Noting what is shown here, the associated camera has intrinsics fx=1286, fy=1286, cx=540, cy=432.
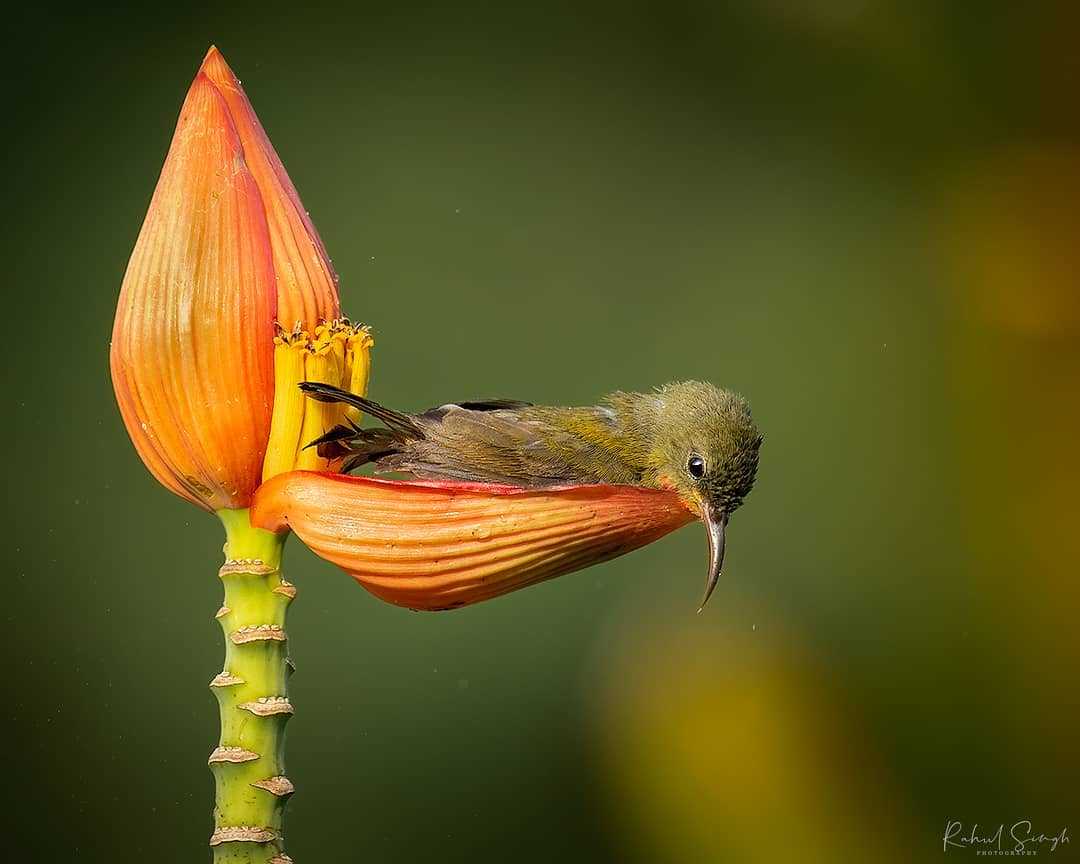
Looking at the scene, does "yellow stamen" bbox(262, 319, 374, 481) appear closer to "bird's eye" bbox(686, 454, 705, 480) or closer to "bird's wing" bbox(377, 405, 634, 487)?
"bird's wing" bbox(377, 405, 634, 487)

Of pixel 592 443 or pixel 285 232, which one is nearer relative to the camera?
pixel 285 232

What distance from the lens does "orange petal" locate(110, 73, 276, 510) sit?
0.54 meters

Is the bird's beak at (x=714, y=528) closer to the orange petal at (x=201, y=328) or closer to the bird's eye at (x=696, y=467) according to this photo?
the bird's eye at (x=696, y=467)

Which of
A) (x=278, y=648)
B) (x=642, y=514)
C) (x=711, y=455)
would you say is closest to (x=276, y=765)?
(x=278, y=648)

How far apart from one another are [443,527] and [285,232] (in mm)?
152

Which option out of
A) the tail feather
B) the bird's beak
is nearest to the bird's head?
the bird's beak

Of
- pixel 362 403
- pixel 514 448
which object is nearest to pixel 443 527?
pixel 362 403

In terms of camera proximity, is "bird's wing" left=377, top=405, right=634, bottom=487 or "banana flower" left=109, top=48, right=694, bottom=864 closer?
"banana flower" left=109, top=48, right=694, bottom=864

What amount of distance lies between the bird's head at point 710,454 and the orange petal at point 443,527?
0.16 m

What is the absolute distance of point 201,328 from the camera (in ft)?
1.79

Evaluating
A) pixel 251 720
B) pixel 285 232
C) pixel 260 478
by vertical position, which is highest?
pixel 285 232

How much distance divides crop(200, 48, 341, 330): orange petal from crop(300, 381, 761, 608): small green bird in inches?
3.7

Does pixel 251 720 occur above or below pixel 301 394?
below

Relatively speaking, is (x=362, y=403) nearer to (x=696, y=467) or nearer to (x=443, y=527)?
(x=443, y=527)
